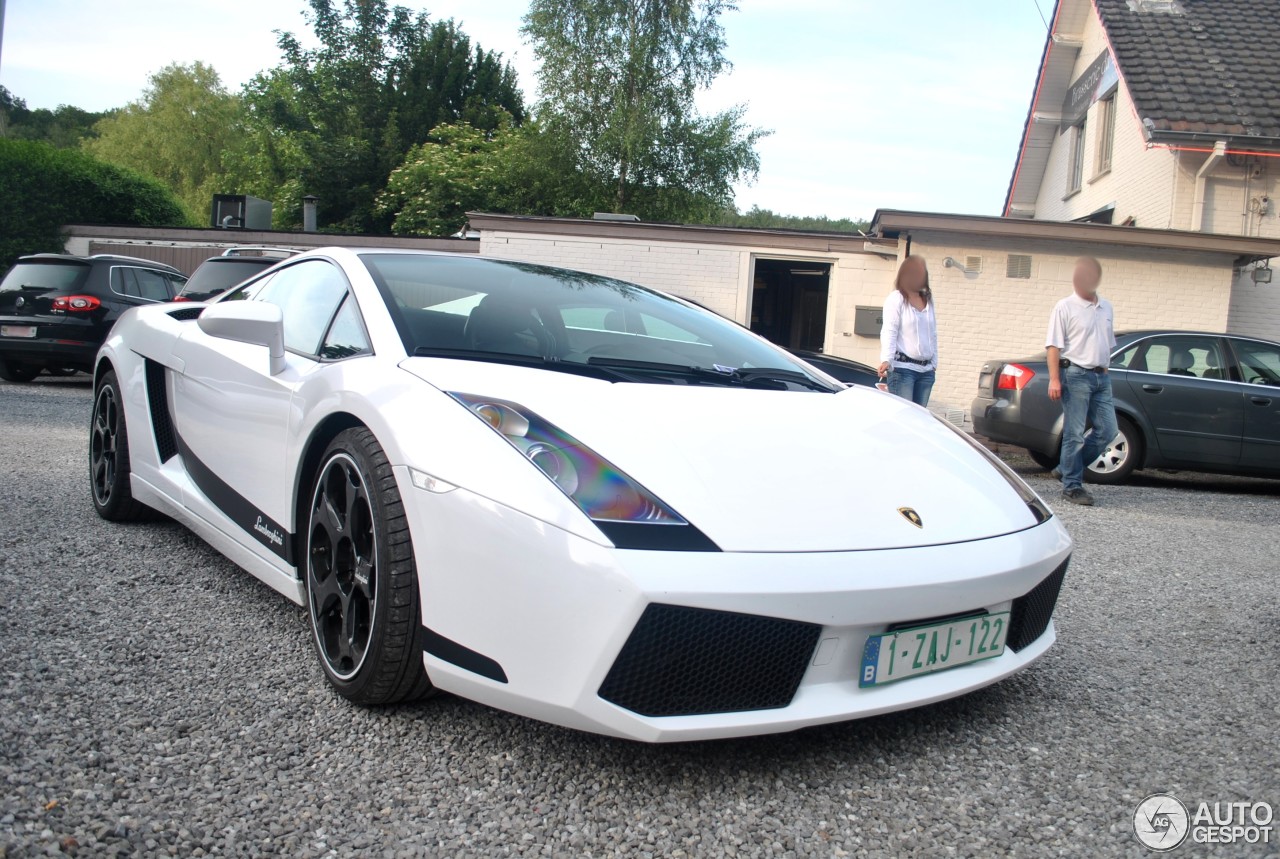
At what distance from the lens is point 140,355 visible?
12.4 ft

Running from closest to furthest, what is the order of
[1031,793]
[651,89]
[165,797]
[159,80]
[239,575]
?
1. [165,797]
2. [1031,793]
3. [239,575]
4. [651,89]
5. [159,80]

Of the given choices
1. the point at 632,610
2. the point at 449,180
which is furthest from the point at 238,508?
the point at 449,180

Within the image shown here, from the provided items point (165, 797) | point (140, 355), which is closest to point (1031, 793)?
point (165, 797)

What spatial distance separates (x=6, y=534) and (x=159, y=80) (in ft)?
167

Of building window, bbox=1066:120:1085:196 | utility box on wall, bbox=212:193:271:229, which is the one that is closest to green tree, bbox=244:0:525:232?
utility box on wall, bbox=212:193:271:229

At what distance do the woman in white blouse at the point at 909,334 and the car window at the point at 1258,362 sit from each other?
3222 millimetres

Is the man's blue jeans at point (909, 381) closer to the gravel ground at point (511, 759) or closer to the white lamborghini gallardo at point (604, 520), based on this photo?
the gravel ground at point (511, 759)

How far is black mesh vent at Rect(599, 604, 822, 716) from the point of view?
1787 millimetres

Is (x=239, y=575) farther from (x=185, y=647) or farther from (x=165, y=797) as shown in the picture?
(x=165, y=797)

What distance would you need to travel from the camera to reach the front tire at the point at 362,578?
81.8 inches

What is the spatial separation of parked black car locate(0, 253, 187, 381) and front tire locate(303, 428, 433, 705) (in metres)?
9.30

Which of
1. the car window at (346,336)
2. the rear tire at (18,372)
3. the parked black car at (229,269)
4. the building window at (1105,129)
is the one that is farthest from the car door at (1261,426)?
the rear tire at (18,372)

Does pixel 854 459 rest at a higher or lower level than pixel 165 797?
higher

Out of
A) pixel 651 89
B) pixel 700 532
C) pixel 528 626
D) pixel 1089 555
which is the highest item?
pixel 651 89
